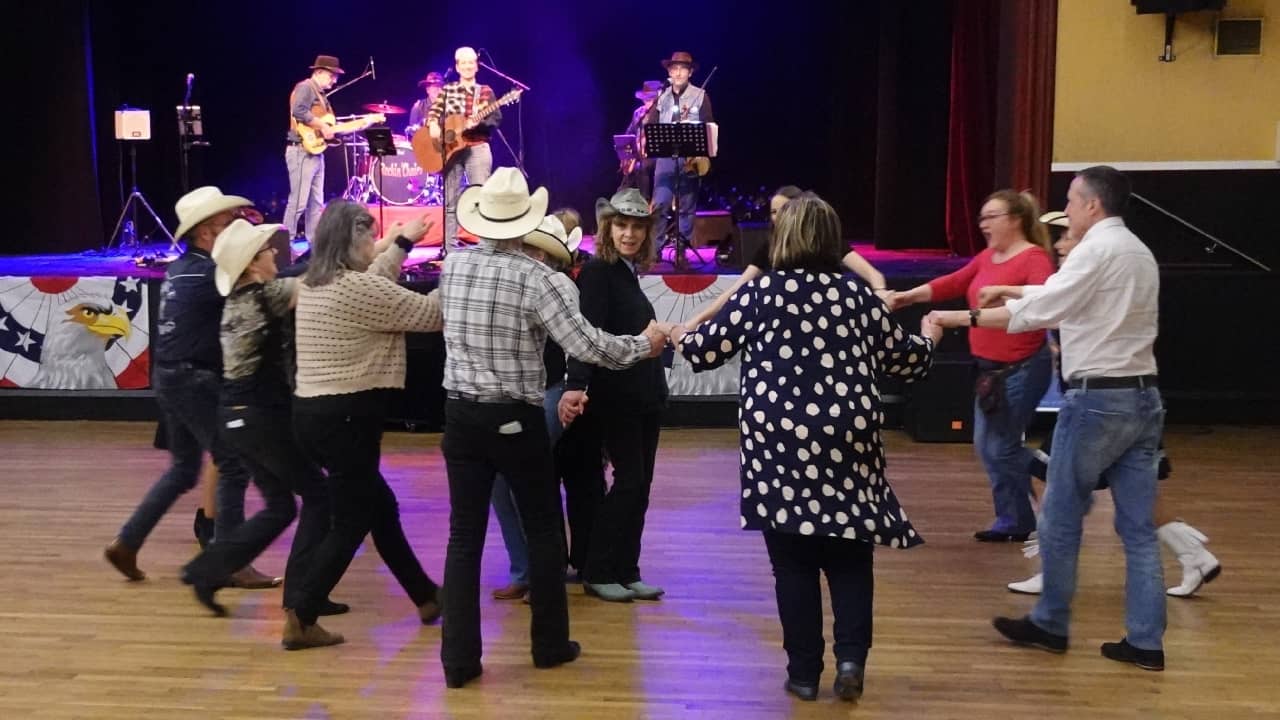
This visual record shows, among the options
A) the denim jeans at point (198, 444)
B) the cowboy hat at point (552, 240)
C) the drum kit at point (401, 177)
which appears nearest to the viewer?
the cowboy hat at point (552, 240)

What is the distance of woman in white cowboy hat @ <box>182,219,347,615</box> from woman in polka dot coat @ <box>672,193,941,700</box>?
1567 millimetres

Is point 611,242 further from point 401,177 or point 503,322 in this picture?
point 401,177

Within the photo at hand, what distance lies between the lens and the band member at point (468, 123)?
38.2ft

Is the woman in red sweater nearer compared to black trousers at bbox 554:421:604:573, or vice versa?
black trousers at bbox 554:421:604:573

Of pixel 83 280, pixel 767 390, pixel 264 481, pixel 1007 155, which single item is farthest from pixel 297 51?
pixel 767 390

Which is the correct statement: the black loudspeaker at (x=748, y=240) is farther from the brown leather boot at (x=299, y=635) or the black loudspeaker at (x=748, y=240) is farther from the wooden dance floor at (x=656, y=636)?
the brown leather boot at (x=299, y=635)

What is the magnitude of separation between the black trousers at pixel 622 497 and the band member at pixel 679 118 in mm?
6041

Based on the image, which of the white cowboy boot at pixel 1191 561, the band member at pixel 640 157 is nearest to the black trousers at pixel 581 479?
the white cowboy boot at pixel 1191 561

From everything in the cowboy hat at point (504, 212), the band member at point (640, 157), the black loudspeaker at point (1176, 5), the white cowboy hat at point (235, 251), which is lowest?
the white cowboy hat at point (235, 251)

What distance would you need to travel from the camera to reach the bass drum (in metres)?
13.4

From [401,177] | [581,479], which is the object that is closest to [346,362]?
[581,479]

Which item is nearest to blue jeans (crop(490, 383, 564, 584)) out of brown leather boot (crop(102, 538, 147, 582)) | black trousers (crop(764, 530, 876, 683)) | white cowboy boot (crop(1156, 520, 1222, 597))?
black trousers (crop(764, 530, 876, 683))

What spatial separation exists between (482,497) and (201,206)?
1833 millimetres

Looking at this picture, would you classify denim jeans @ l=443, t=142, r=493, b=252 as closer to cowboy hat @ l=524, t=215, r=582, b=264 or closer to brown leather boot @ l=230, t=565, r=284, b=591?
brown leather boot @ l=230, t=565, r=284, b=591
